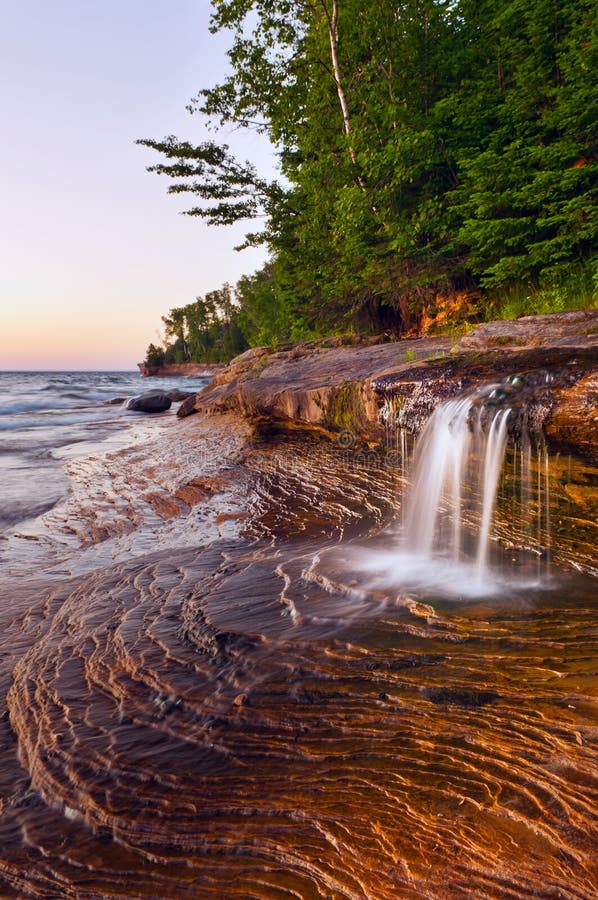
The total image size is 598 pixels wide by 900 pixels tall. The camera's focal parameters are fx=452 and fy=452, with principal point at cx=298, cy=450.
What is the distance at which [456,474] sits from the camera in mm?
5055

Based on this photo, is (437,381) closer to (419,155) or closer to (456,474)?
(456,474)

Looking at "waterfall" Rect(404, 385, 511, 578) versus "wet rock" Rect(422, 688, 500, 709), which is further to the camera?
"waterfall" Rect(404, 385, 511, 578)

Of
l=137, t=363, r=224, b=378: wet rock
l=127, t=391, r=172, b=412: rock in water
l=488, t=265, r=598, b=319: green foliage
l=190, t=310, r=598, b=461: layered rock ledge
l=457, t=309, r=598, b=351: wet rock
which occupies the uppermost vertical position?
l=137, t=363, r=224, b=378: wet rock

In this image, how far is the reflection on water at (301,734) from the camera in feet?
5.47

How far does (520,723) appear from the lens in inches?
86.9

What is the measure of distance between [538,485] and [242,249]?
53.6 ft

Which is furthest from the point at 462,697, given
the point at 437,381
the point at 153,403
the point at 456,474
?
the point at 153,403

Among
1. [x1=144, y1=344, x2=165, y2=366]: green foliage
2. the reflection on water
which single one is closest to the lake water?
the reflection on water

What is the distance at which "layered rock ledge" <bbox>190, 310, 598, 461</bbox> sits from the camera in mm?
4336

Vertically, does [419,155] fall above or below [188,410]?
above

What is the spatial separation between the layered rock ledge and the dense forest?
9.29 feet

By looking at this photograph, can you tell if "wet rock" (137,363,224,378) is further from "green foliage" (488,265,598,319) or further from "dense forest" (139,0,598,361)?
"green foliage" (488,265,598,319)

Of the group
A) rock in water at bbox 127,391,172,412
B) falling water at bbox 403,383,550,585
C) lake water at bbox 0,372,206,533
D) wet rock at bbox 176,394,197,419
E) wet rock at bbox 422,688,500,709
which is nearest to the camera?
wet rock at bbox 422,688,500,709

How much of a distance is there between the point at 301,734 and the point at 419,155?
12.0 m
